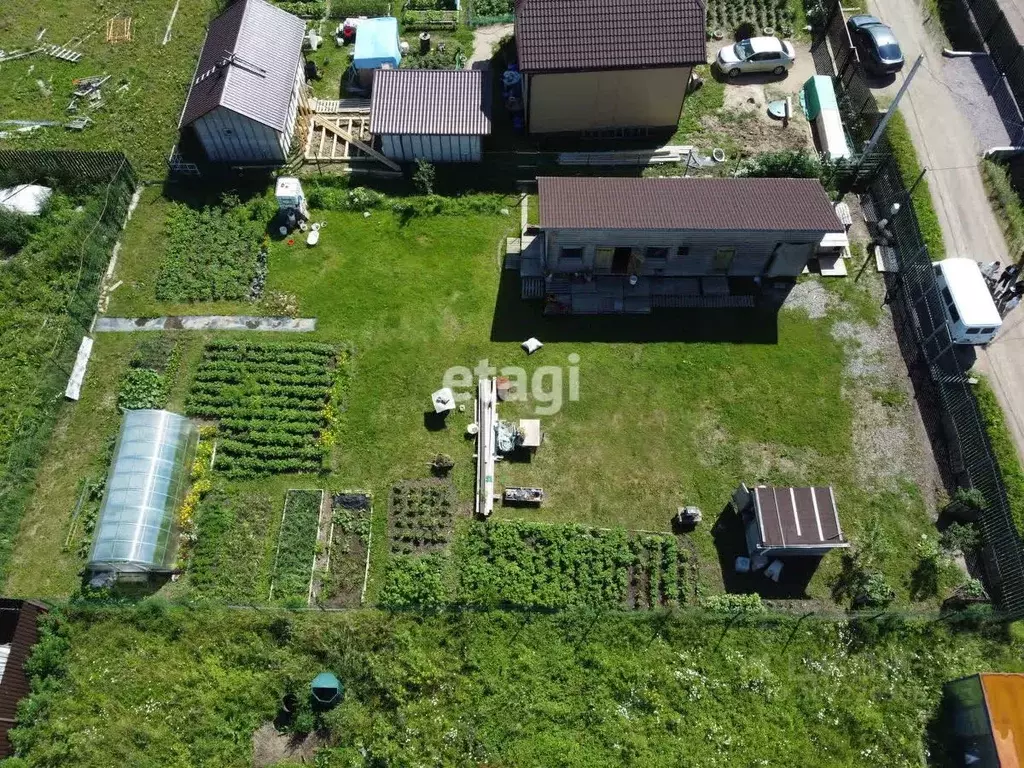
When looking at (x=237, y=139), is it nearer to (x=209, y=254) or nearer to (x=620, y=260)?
(x=209, y=254)

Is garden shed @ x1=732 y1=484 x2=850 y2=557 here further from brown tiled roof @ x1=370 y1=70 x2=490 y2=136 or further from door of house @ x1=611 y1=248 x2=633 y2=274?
brown tiled roof @ x1=370 y1=70 x2=490 y2=136

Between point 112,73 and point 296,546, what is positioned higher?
point 112,73

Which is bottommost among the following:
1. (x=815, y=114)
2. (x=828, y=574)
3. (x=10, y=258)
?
(x=828, y=574)

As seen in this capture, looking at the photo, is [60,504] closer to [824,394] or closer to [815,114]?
[824,394]

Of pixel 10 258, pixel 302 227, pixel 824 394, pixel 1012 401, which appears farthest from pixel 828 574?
pixel 10 258

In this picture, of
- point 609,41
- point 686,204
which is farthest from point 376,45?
point 686,204

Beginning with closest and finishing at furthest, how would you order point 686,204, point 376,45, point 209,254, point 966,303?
point 966,303
point 686,204
point 209,254
point 376,45
